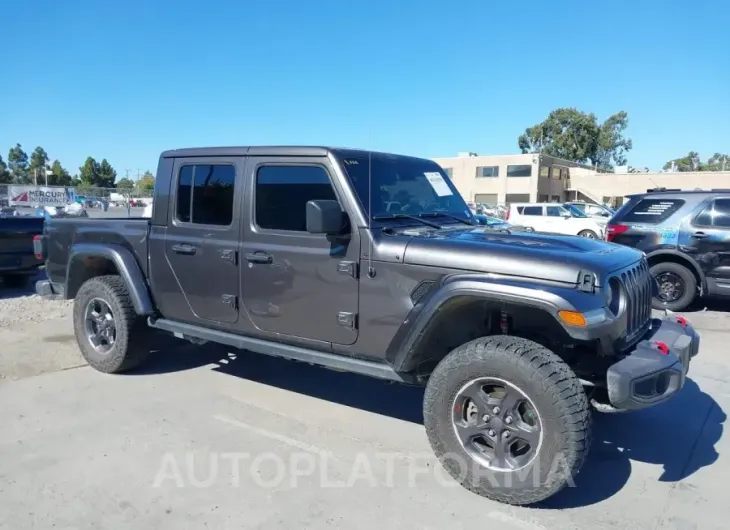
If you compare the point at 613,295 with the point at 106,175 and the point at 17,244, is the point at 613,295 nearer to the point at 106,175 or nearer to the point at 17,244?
the point at 17,244

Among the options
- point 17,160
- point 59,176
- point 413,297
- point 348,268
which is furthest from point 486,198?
point 17,160

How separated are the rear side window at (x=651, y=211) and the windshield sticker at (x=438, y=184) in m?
5.23

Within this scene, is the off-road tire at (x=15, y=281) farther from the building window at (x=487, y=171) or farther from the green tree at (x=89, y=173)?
the green tree at (x=89, y=173)

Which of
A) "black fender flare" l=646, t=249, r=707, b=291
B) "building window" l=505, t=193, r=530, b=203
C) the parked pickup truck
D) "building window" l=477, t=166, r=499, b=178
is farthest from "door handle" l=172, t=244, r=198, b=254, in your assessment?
"building window" l=477, t=166, r=499, b=178

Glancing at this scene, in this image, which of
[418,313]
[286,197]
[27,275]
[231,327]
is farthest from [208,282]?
[27,275]

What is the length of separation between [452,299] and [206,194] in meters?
2.30

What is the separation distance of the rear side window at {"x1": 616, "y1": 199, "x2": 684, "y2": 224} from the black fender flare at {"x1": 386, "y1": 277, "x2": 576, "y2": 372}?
649cm

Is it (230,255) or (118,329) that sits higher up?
(230,255)

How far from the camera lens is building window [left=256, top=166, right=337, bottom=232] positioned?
3.89 metres

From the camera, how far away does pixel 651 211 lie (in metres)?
8.52

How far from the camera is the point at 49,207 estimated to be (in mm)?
23609

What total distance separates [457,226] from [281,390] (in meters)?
2.05

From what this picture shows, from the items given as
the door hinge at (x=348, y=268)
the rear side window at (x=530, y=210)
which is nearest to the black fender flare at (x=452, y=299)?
the door hinge at (x=348, y=268)

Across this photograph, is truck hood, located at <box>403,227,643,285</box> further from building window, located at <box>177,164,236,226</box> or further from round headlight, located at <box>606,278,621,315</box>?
Result: building window, located at <box>177,164,236,226</box>
